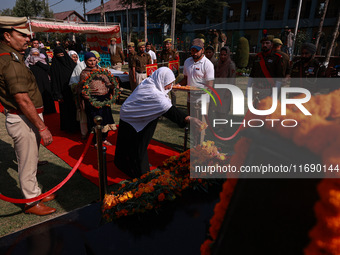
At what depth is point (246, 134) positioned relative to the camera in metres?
1.25

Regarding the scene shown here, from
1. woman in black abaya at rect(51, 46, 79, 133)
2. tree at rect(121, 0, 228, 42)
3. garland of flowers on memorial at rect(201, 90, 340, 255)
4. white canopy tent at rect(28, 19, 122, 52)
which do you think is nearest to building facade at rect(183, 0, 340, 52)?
tree at rect(121, 0, 228, 42)

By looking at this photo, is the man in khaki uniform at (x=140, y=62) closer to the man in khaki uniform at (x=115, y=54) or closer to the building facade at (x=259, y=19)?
the man in khaki uniform at (x=115, y=54)

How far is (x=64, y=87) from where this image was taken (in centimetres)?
577

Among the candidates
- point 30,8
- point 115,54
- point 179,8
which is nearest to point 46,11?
point 30,8

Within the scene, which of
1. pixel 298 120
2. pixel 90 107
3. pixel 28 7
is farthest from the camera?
pixel 28 7

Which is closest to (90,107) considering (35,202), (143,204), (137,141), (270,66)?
(137,141)

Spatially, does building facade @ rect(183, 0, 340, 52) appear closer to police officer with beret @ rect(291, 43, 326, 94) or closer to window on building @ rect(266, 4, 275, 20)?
window on building @ rect(266, 4, 275, 20)

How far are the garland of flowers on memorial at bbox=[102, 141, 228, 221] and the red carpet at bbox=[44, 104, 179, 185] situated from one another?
1.22 metres

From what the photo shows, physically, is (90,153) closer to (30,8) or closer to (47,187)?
(47,187)

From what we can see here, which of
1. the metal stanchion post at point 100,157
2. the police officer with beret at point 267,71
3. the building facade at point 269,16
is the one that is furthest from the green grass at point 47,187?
the building facade at point 269,16

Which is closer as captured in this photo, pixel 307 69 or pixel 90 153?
pixel 90 153

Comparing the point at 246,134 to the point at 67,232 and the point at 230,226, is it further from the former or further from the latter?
the point at 67,232

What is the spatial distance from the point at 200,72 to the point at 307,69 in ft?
8.09

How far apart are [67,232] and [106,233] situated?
0.73 metres
